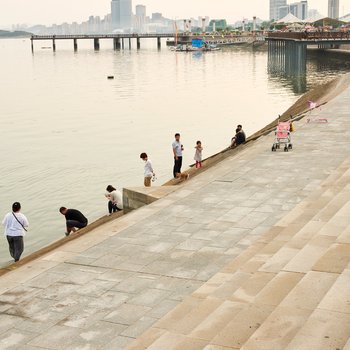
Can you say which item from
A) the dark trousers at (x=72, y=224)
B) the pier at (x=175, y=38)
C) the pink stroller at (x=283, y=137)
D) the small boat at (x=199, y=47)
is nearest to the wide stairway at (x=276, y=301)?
the dark trousers at (x=72, y=224)

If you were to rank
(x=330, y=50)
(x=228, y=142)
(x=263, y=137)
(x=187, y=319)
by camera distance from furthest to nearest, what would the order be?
(x=330, y=50) → (x=228, y=142) → (x=263, y=137) → (x=187, y=319)

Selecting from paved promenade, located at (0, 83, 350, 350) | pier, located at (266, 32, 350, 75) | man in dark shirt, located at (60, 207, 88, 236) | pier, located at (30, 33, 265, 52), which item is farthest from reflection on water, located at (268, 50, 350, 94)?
pier, located at (30, 33, 265, 52)

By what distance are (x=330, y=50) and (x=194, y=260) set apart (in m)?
113

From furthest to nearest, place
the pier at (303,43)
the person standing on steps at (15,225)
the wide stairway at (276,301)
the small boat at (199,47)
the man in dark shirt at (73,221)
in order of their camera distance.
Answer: the small boat at (199,47), the pier at (303,43), the man in dark shirt at (73,221), the person standing on steps at (15,225), the wide stairway at (276,301)

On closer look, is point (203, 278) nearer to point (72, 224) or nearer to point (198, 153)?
point (72, 224)

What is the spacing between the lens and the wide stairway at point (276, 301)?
557cm

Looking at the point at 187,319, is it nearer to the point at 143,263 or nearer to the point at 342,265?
the point at 342,265

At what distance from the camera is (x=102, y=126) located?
3553 cm

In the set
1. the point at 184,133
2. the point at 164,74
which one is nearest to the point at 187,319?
the point at 184,133

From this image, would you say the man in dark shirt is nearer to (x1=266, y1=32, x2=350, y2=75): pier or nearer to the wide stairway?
the wide stairway

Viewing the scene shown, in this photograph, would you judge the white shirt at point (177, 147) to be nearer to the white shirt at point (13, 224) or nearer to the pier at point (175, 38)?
the white shirt at point (13, 224)

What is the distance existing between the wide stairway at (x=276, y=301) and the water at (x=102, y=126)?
6.83 meters

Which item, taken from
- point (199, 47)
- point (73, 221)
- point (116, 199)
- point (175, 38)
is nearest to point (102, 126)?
point (116, 199)

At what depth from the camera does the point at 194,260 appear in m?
9.32
